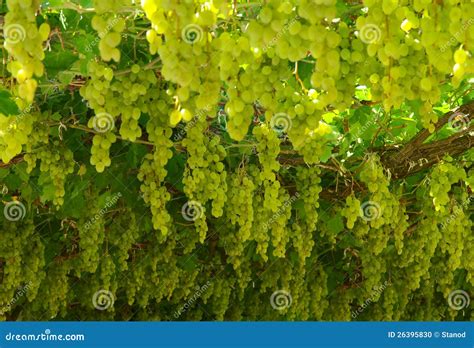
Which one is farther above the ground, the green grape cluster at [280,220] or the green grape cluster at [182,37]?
the green grape cluster at [280,220]

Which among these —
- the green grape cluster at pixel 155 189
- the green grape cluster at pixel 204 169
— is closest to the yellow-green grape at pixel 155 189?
the green grape cluster at pixel 155 189

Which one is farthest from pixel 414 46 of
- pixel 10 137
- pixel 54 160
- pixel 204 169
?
pixel 54 160

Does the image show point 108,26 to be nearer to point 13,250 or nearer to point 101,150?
point 101,150

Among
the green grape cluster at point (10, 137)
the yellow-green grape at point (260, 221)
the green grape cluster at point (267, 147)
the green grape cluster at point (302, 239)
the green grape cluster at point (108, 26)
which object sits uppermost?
the green grape cluster at point (302, 239)

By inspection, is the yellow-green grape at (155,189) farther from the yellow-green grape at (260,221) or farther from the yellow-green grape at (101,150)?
the yellow-green grape at (260,221)

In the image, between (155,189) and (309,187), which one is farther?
(309,187)

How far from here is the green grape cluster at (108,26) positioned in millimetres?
1827

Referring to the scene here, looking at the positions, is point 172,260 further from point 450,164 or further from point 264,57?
point 264,57

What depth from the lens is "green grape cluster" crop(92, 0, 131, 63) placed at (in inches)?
71.9

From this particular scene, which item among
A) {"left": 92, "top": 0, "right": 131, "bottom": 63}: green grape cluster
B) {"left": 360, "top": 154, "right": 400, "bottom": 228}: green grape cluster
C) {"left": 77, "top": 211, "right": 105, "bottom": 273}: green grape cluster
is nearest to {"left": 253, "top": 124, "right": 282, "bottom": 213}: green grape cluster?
{"left": 360, "top": 154, "right": 400, "bottom": 228}: green grape cluster

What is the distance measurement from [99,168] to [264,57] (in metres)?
1.02

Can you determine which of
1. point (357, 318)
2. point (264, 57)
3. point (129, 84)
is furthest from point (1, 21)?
point (357, 318)

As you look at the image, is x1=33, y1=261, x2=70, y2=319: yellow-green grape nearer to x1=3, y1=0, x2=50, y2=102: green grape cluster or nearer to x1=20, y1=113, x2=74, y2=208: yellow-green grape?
x1=20, y1=113, x2=74, y2=208: yellow-green grape

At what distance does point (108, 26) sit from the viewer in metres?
1.95
